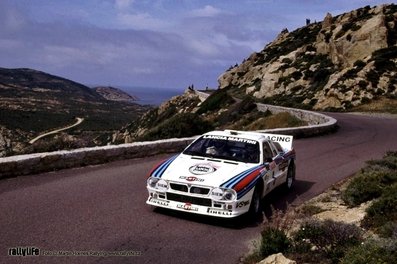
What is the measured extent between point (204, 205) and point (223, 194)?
411mm

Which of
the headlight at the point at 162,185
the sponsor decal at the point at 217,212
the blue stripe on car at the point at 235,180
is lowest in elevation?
→ the sponsor decal at the point at 217,212

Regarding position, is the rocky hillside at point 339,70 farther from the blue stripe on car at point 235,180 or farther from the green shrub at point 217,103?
the blue stripe on car at point 235,180

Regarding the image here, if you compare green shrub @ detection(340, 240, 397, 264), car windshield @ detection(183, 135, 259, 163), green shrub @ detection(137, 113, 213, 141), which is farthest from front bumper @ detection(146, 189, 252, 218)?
green shrub @ detection(137, 113, 213, 141)

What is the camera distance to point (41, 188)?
381 inches

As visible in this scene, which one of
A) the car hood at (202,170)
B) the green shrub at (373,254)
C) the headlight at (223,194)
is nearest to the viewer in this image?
the green shrub at (373,254)

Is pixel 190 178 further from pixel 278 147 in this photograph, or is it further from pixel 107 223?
pixel 278 147

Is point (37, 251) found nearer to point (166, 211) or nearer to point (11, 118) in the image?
point (166, 211)

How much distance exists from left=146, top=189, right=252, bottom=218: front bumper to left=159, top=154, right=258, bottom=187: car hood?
299mm

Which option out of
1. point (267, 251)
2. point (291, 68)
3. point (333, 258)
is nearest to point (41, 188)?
point (267, 251)

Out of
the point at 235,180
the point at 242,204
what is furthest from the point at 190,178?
A: the point at 242,204

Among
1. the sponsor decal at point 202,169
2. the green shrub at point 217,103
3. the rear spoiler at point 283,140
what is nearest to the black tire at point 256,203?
the sponsor decal at point 202,169

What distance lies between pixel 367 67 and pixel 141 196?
48.0 meters

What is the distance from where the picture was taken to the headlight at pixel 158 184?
8281mm

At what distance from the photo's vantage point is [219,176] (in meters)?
8.31
